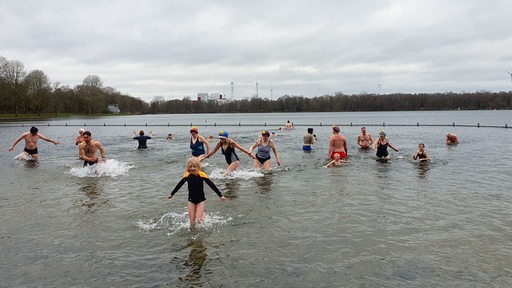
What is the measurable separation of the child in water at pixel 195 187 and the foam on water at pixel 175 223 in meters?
0.22

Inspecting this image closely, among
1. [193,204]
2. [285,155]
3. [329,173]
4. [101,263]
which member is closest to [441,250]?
[193,204]

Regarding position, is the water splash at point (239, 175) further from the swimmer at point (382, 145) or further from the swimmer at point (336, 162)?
the swimmer at point (382, 145)

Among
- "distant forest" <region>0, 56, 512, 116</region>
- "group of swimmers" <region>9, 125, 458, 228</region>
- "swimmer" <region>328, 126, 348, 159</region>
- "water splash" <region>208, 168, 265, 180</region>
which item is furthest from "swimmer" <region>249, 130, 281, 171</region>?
"distant forest" <region>0, 56, 512, 116</region>

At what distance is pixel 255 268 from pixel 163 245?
209cm

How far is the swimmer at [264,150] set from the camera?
48.4 ft

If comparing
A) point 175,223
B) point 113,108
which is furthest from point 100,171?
point 113,108

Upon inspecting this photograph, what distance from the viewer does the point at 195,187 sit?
27.4ft

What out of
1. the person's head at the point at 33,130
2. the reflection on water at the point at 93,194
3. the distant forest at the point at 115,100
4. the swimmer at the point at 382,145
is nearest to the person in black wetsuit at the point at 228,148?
the reflection on water at the point at 93,194

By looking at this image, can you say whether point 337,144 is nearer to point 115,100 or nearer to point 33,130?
point 33,130

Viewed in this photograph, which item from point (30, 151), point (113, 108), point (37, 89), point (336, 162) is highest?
point (37, 89)

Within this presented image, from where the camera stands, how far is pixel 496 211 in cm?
973

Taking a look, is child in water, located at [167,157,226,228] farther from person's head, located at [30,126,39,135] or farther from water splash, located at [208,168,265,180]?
person's head, located at [30,126,39,135]

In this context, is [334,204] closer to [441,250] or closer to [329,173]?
[441,250]

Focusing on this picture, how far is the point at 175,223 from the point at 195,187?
118 cm
